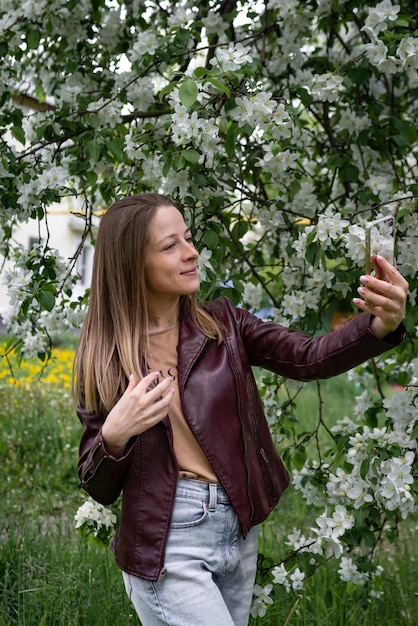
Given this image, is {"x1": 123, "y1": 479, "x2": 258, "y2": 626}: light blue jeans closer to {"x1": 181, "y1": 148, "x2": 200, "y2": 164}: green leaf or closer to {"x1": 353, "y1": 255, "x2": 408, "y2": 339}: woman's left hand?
{"x1": 353, "y1": 255, "x2": 408, "y2": 339}: woman's left hand

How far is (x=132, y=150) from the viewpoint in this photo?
282 cm

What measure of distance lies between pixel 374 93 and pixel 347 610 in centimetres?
206

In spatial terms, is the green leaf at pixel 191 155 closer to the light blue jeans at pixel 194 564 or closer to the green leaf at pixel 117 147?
the green leaf at pixel 117 147

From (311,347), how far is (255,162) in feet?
3.86

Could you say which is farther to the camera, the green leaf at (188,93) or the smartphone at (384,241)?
the green leaf at (188,93)

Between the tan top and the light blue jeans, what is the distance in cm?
3

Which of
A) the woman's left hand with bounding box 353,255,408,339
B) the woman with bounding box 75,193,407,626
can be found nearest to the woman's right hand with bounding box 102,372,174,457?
the woman with bounding box 75,193,407,626

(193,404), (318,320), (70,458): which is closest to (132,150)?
(318,320)

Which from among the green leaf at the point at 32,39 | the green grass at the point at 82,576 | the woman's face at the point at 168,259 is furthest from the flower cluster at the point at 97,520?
the green leaf at the point at 32,39

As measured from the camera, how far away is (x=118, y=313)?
210 centimetres

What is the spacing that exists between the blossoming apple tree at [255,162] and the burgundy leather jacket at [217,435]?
1.37 feet

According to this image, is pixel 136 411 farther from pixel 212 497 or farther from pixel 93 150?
pixel 93 150

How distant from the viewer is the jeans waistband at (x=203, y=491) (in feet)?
6.43

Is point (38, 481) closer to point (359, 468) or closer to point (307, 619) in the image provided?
point (307, 619)
